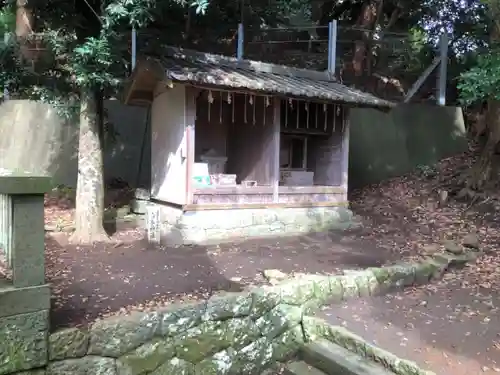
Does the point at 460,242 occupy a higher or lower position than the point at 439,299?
higher

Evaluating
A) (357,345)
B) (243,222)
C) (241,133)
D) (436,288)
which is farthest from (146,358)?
(241,133)

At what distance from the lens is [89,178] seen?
24.7 feet

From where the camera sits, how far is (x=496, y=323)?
17.1 ft

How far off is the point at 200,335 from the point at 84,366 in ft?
4.07

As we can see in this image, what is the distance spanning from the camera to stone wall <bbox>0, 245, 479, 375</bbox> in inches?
155

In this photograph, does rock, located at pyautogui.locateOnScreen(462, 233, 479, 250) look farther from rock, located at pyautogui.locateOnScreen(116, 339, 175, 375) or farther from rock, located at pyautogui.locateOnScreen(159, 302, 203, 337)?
rock, located at pyautogui.locateOnScreen(116, 339, 175, 375)

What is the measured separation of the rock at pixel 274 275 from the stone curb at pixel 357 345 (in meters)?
0.64

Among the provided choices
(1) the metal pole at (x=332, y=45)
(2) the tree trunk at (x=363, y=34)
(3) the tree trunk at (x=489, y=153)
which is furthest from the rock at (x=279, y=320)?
(2) the tree trunk at (x=363, y=34)

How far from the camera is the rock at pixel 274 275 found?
5.86m

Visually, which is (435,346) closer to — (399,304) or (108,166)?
(399,304)

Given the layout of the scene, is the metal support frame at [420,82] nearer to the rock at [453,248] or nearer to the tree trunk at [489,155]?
the tree trunk at [489,155]

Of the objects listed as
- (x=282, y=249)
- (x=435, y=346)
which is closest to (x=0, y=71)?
(x=282, y=249)

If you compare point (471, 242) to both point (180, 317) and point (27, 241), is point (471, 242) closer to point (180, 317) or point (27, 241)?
point (180, 317)

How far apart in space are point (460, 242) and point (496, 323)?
3074mm
